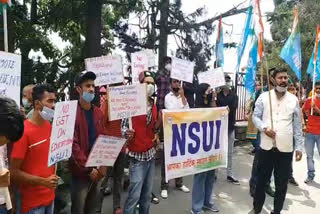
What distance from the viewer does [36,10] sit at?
355 inches

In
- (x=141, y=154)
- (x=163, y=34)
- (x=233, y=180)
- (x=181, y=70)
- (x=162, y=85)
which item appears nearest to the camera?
(x=141, y=154)

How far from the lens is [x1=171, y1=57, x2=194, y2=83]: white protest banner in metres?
4.42

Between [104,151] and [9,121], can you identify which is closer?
[9,121]

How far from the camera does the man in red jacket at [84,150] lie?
116 inches

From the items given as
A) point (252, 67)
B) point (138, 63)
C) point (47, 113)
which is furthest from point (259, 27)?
point (47, 113)

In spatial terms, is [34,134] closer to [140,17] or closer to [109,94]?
[109,94]

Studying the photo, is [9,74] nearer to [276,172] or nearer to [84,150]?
[84,150]

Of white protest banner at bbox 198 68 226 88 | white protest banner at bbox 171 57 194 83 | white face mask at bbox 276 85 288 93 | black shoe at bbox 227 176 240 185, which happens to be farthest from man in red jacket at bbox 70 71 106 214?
black shoe at bbox 227 176 240 185

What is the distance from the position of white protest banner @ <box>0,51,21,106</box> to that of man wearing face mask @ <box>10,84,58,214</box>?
0.94ft

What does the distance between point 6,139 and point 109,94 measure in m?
1.78

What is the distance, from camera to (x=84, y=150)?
9.82 feet

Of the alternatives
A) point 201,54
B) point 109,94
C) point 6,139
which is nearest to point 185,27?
point 201,54

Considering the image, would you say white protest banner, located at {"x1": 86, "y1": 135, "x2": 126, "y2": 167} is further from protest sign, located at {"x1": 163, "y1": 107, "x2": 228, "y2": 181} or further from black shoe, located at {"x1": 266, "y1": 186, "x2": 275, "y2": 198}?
black shoe, located at {"x1": 266, "y1": 186, "x2": 275, "y2": 198}

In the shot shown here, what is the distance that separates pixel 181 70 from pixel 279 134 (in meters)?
1.57
